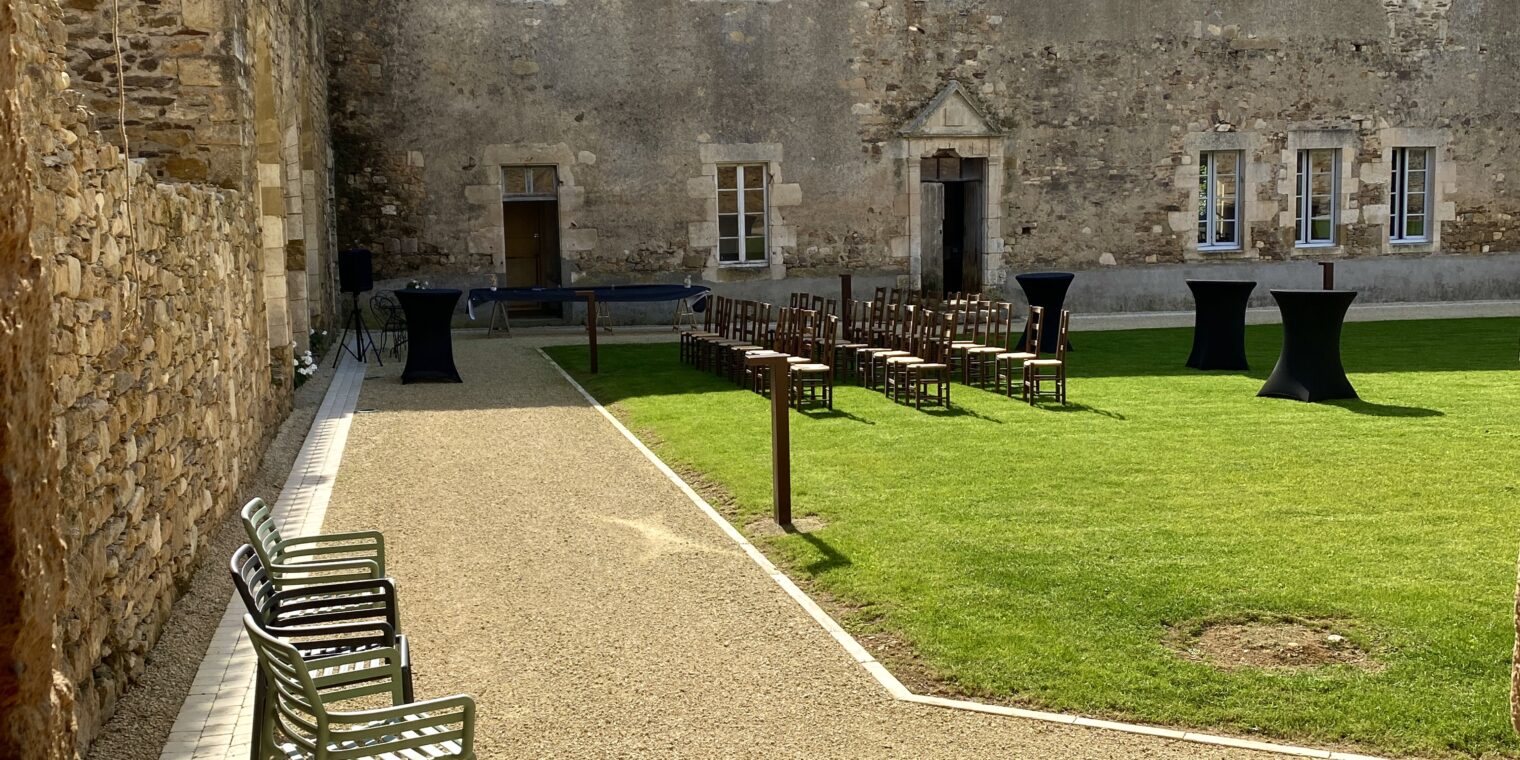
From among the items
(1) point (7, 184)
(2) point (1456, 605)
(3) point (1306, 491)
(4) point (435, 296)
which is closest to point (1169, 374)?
(3) point (1306, 491)

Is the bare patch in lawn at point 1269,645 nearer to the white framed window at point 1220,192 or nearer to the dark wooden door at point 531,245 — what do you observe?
the dark wooden door at point 531,245

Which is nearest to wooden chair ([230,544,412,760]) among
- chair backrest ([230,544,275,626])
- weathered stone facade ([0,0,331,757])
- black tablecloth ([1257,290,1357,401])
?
chair backrest ([230,544,275,626])

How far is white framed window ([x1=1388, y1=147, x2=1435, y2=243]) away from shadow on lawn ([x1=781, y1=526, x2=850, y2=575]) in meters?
17.9

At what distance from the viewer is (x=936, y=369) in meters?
11.5

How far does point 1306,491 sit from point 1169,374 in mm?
5752

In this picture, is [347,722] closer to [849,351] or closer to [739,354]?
[739,354]

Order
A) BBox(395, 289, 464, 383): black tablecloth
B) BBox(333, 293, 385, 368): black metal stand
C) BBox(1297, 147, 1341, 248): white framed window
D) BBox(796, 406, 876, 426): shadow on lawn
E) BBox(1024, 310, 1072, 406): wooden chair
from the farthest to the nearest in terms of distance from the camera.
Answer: BBox(1297, 147, 1341, 248): white framed window → BBox(333, 293, 385, 368): black metal stand → BBox(395, 289, 464, 383): black tablecloth → BBox(1024, 310, 1072, 406): wooden chair → BBox(796, 406, 876, 426): shadow on lawn

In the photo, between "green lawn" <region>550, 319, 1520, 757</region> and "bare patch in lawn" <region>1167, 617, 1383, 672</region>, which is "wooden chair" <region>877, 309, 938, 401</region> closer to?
"green lawn" <region>550, 319, 1520, 757</region>

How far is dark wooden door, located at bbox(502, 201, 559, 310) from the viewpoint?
1961cm

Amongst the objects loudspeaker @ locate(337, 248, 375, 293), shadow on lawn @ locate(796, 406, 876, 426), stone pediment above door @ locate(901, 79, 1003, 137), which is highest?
stone pediment above door @ locate(901, 79, 1003, 137)

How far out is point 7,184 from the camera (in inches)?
101

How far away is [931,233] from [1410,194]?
7.66m

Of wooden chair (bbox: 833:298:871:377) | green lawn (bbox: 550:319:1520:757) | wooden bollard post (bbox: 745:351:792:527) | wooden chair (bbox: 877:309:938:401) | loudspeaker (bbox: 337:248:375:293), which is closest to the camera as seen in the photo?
green lawn (bbox: 550:319:1520:757)

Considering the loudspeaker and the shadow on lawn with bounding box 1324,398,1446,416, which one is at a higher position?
the loudspeaker
